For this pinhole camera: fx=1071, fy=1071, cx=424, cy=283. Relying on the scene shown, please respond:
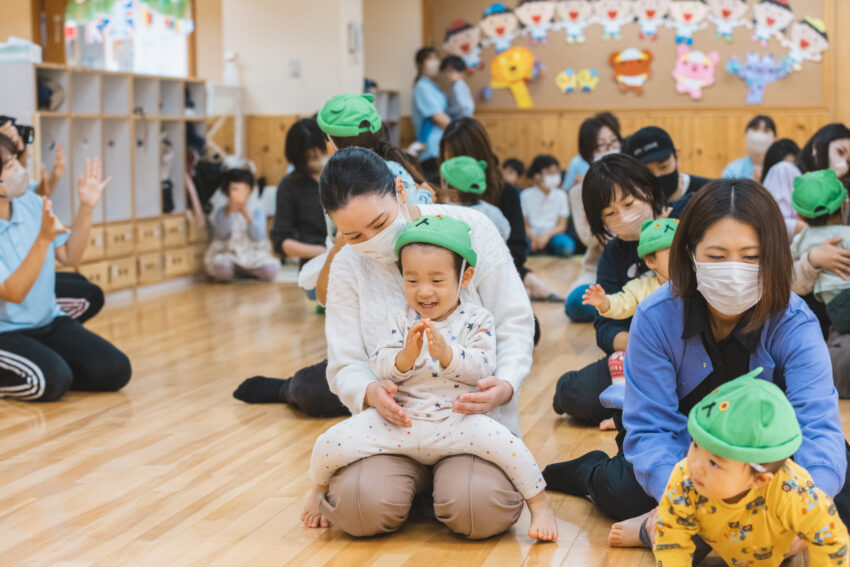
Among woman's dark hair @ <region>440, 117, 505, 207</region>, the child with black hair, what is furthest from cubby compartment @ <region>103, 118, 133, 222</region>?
the child with black hair

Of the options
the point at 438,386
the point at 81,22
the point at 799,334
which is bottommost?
the point at 438,386

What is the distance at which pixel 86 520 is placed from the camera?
8.45ft

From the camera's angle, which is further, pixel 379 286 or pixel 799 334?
pixel 379 286

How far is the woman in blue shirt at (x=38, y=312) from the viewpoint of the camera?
377 centimetres

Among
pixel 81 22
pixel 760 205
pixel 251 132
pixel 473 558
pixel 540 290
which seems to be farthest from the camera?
pixel 81 22

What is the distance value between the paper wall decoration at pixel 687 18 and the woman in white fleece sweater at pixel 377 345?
752 cm

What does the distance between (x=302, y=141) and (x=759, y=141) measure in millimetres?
3196

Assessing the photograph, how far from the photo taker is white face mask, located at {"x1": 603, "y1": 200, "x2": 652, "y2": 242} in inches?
131

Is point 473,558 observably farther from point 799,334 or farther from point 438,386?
point 799,334

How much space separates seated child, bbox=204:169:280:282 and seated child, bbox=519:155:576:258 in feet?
7.74

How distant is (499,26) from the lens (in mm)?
10008

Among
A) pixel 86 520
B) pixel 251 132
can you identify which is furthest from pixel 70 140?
pixel 86 520

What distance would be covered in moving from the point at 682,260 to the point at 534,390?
1965mm

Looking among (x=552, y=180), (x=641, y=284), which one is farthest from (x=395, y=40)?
(x=641, y=284)
